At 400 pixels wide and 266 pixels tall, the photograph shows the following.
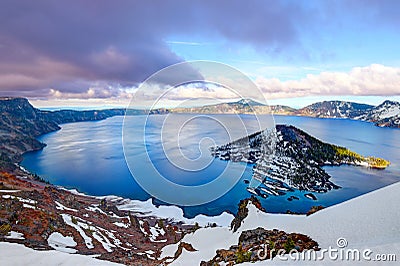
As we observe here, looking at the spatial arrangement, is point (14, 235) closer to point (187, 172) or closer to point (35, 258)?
point (35, 258)

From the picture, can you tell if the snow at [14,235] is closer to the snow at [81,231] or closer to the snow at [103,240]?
the snow at [81,231]

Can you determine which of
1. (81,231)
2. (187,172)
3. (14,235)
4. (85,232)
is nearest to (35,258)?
(14,235)

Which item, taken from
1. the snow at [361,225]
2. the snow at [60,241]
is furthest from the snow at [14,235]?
the snow at [361,225]

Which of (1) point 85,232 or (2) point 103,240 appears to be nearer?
(1) point 85,232

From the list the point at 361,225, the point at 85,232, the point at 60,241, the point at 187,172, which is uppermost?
the point at 361,225

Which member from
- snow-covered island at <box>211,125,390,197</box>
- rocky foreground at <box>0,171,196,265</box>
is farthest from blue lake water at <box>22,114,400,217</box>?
rocky foreground at <box>0,171,196,265</box>

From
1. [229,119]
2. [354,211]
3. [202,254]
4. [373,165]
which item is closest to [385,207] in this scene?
[354,211]
